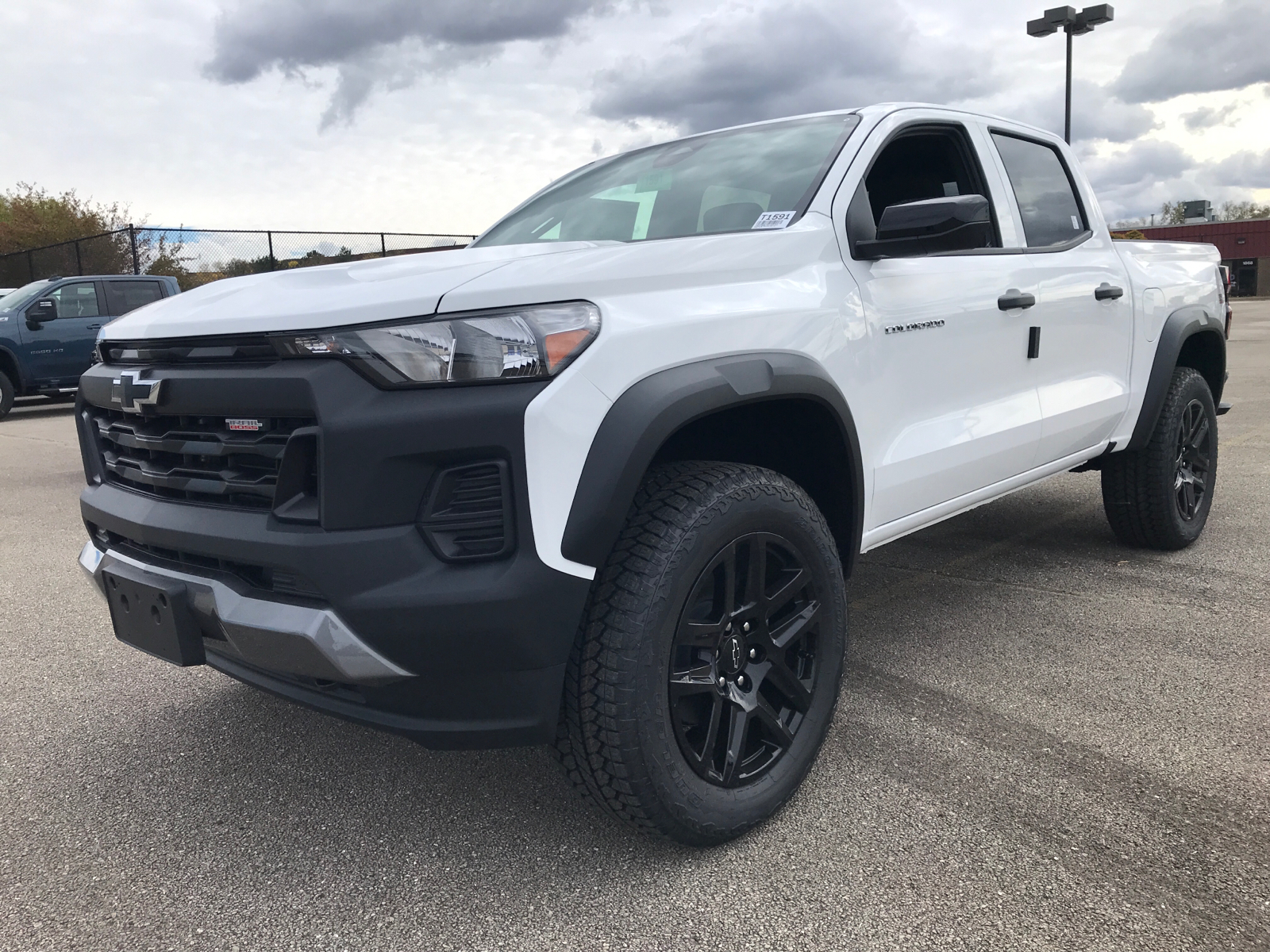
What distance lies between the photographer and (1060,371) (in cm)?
355

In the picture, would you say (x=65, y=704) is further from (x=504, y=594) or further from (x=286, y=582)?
(x=504, y=594)

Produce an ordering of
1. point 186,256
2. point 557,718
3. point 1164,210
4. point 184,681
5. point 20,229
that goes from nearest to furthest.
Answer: point 557,718 → point 184,681 → point 186,256 → point 20,229 → point 1164,210

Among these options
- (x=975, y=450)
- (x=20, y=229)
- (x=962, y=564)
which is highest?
(x=20, y=229)

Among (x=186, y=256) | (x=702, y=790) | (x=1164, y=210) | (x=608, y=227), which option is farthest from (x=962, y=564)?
(x=1164, y=210)

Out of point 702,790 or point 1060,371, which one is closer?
point 702,790

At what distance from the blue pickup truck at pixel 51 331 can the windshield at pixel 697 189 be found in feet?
35.1

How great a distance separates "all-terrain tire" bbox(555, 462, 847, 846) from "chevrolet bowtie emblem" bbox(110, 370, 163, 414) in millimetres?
1033

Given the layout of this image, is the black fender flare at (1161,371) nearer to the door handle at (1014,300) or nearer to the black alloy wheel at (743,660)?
the door handle at (1014,300)

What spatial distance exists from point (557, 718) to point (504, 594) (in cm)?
30

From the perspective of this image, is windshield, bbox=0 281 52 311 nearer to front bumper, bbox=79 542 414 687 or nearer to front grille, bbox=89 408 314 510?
front grille, bbox=89 408 314 510

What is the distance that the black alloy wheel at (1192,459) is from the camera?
14.5ft

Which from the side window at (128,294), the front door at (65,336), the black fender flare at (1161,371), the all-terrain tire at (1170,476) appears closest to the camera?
the black fender flare at (1161,371)

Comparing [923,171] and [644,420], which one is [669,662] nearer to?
[644,420]

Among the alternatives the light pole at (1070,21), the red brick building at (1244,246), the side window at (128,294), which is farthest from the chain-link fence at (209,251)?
the red brick building at (1244,246)
